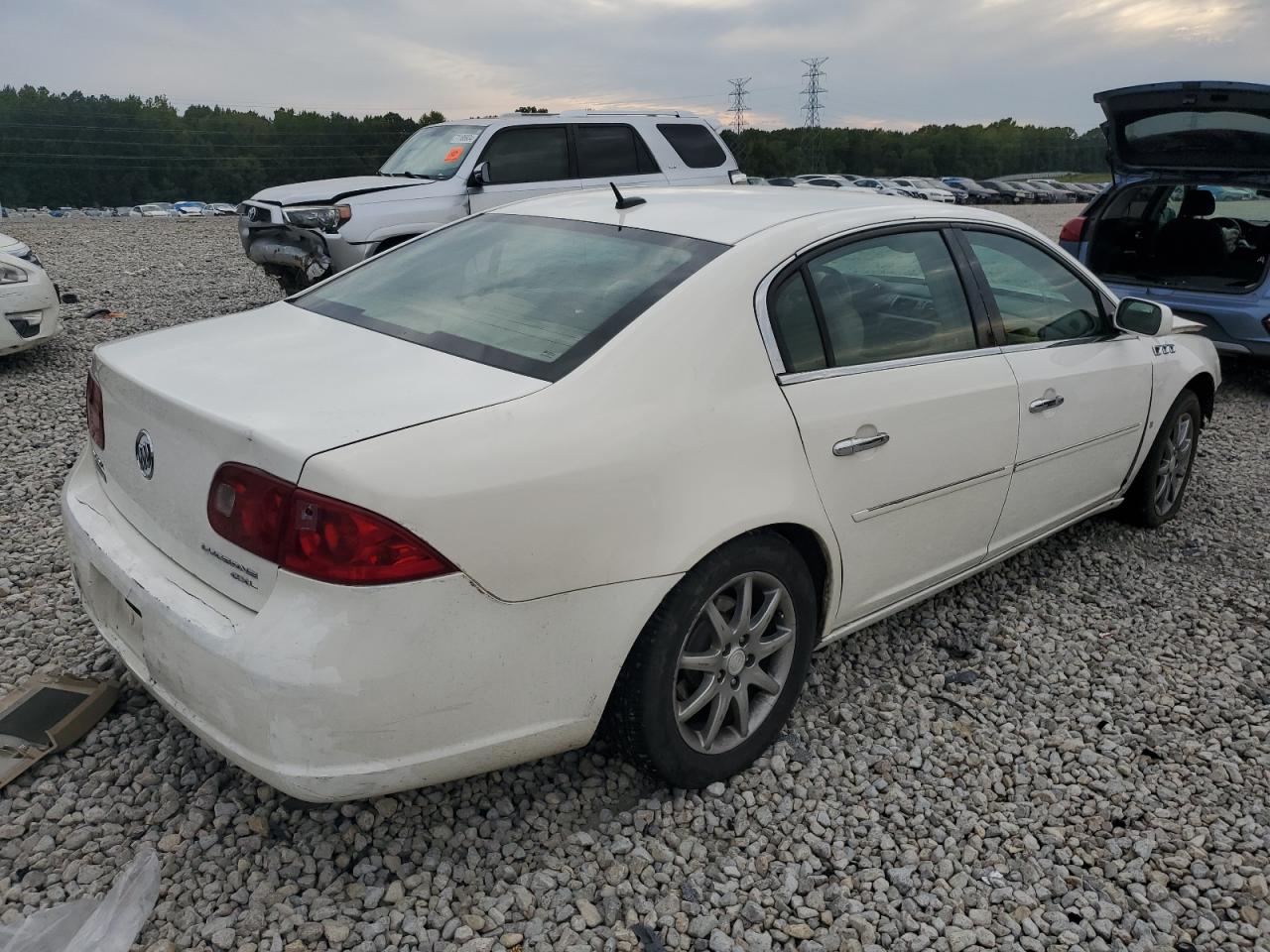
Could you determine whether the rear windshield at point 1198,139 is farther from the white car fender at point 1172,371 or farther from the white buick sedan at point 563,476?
the white buick sedan at point 563,476

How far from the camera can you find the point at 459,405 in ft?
6.97

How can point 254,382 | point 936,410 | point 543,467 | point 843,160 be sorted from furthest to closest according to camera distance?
point 843,160 < point 936,410 < point 254,382 < point 543,467

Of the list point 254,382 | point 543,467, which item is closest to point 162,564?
point 254,382

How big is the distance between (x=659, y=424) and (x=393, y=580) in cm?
73

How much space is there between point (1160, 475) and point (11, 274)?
748 cm

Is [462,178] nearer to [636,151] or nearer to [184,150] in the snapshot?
[636,151]

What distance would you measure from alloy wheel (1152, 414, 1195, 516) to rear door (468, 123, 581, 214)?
20.7 feet

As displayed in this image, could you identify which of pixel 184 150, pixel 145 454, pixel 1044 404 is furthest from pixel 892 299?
pixel 184 150

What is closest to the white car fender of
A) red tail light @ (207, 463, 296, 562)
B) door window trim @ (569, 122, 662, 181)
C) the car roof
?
the car roof

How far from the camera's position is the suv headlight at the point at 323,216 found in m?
8.57

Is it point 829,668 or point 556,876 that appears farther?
point 829,668

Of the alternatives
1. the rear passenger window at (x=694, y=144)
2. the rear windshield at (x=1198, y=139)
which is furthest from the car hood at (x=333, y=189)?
the rear windshield at (x=1198, y=139)

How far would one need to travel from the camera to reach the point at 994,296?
11.0 feet

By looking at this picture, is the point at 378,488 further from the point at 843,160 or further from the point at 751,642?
the point at 843,160
